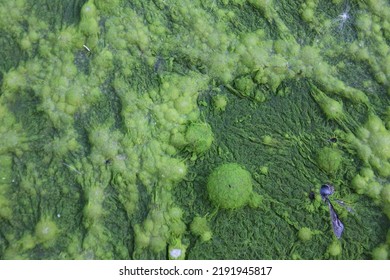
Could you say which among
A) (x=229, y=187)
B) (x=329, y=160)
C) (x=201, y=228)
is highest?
(x=329, y=160)

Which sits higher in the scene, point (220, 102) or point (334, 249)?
point (220, 102)

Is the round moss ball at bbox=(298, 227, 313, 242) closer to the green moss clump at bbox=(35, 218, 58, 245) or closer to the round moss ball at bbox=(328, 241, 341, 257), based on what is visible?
the round moss ball at bbox=(328, 241, 341, 257)

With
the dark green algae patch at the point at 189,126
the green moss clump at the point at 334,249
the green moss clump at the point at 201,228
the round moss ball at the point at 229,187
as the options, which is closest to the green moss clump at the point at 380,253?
the dark green algae patch at the point at 189,126

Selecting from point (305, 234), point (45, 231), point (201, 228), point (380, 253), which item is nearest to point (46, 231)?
point (45, 231)

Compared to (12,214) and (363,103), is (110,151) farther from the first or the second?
(363,103)

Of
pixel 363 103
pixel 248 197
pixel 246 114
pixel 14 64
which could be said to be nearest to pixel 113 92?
pixel 14 64

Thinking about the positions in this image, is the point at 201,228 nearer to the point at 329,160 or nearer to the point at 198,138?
the point at 198,138

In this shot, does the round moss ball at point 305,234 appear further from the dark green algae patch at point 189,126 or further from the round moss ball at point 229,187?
the round moss ball at point 229,187

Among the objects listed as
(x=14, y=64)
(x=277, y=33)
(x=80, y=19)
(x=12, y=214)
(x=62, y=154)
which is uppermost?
(x=277, y=33)
